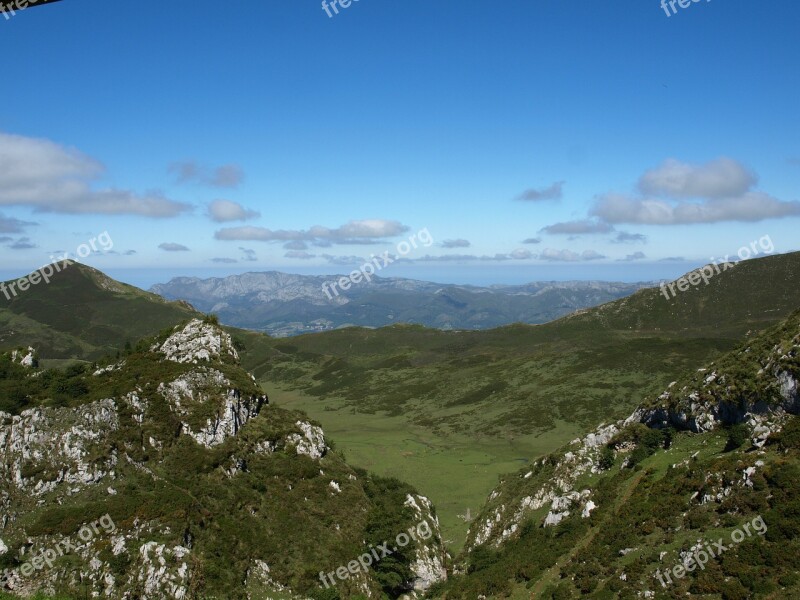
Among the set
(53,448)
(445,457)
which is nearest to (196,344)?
(53,448)

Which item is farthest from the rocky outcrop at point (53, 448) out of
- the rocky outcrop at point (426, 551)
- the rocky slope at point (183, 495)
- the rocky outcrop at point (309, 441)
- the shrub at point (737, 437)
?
the shrub at point (737, 437)

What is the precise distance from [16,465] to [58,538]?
10.6 meters

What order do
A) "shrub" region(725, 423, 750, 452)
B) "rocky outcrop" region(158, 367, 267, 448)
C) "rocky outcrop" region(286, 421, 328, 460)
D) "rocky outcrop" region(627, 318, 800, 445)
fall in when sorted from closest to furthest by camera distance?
"rocky outcrop" region(627, 318, 800, 445)
"shrub" region(725, 423, 750, 452)
"rocky outcrop" region(158, 367, 267, 448)
"rocky outcrop" region(286, 421, 328, 460)

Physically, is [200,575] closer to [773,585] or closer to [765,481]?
[773,585]

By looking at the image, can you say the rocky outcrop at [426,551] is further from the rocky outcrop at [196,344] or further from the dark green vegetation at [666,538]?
the rocky outcrop at [196,344]

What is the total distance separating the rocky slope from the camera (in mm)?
43906

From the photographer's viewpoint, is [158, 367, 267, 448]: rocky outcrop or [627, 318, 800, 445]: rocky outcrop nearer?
[627, 318, 800, 445]: rocky outcrop

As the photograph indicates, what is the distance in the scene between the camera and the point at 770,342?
52719mm

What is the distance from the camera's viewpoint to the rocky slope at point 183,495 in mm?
43906

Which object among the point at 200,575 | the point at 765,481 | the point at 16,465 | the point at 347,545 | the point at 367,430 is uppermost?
the point at 16,465

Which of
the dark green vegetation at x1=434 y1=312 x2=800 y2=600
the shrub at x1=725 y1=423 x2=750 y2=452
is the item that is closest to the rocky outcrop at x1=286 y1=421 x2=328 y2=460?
the dark green vegetation at x1=434 y1=312 x2=800 y2=600

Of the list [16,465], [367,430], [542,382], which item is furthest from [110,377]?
[542,382]

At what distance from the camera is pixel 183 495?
5156 cm

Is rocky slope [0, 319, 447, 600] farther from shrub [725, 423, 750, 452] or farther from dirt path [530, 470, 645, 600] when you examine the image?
shrub [725, 423, 750, 452]
